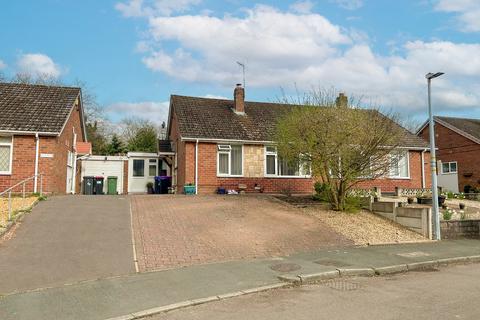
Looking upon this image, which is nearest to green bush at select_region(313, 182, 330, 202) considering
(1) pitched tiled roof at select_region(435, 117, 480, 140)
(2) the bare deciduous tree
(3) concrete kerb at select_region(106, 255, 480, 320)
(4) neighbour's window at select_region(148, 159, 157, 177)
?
(2) the bare deciduous tree

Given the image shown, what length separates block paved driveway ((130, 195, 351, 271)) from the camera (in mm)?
10211

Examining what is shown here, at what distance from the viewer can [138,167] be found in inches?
1203

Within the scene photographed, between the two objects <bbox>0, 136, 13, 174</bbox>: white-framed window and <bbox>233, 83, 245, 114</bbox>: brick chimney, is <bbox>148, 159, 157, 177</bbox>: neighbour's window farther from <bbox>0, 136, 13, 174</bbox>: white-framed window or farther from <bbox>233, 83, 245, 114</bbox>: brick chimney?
<bbox>0, 136, 13, 174</bbox>: white-framed window

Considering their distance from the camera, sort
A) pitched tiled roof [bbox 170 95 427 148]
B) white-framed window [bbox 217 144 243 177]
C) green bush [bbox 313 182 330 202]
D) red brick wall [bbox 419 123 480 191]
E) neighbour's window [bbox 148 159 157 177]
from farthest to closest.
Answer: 1. red brick wall [bbox 419 123 480 191]
2. neighbour's window [bbox 148 159 157 177]
3. pitched tiled roof [bbox 170 95 427 148]
4. white-framed window [bbox 217 144 243 177]
5. green bush [bbox 313 182 330 202]

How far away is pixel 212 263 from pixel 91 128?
3813 centimetres

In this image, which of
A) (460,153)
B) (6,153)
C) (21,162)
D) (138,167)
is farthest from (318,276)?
(460,153)

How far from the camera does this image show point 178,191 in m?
23.8

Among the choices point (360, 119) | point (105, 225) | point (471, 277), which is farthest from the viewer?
point (360, 119)

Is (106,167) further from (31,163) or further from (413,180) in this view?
(413,180)

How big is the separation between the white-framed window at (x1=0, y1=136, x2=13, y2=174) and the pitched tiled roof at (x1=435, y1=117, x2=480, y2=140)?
31.3 metres

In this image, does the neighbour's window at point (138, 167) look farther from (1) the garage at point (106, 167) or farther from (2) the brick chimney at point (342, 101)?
(2) the brick chimney at point (342, 101)

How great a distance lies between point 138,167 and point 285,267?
2278 centimetres

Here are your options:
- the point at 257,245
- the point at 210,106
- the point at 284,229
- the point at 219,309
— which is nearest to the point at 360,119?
the point at 284,229

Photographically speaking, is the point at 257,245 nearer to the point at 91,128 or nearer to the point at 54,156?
the point at 54,156
